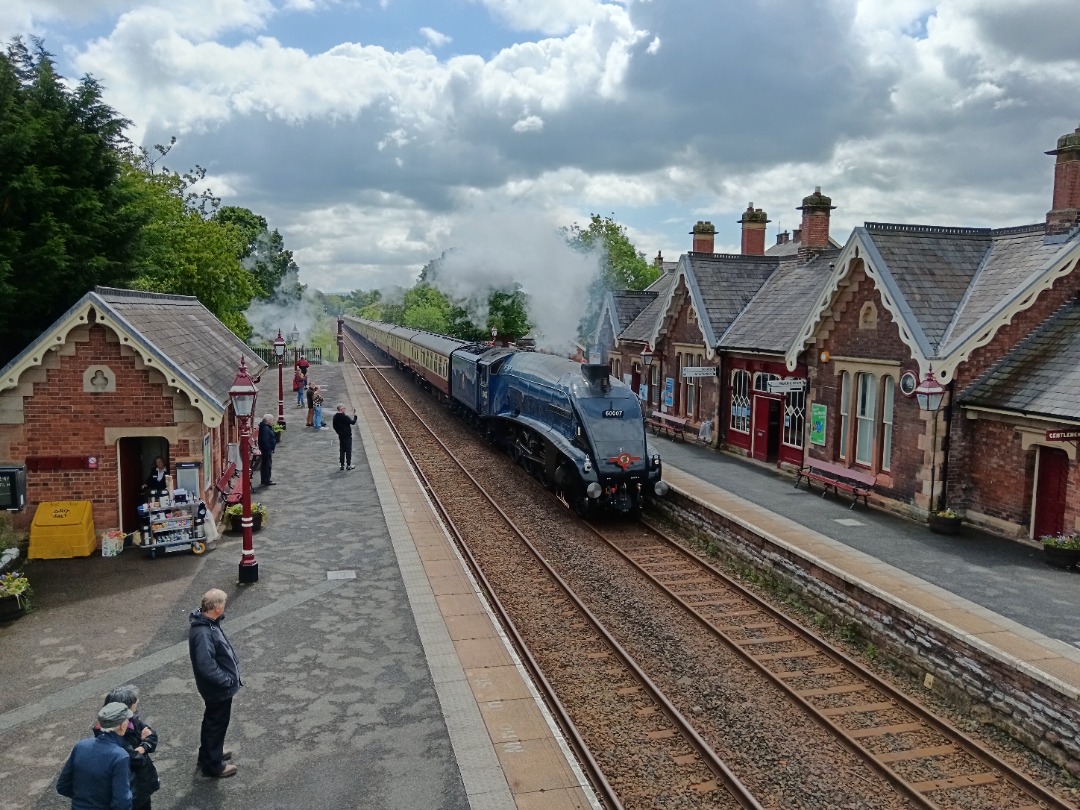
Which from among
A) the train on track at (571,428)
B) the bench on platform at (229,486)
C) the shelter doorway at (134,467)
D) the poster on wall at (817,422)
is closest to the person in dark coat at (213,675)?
the shelter doorway at (134,467)

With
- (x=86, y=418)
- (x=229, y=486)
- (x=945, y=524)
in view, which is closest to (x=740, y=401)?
(x=945, y=524)

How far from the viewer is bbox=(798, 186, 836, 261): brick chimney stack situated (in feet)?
84.8

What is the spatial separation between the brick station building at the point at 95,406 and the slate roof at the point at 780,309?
47.2 feet

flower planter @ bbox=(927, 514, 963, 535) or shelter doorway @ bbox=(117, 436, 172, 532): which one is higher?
shelter doorway @ bbox=(117, 436, 172, 532)

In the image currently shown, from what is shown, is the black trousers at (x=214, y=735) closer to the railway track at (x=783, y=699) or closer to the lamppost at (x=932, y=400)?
the railway track at (x=783, y=699)

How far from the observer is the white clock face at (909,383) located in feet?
54.5

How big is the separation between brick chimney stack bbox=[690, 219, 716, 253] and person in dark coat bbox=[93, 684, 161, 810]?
32.8 meters

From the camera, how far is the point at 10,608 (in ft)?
35.5

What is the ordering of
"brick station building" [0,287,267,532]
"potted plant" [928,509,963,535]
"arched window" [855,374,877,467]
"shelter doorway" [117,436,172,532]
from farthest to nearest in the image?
"arched window" [855,374,877,467] < "potted plant" [928,509,963,535] < "shelter doorway" [117,436,172,532] < "brick station building" [0,287,267,532]

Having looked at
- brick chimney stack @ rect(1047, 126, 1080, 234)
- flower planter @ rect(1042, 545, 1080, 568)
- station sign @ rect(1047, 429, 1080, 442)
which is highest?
brick chimney stack @ rect(1047, 126, 1080, 234)

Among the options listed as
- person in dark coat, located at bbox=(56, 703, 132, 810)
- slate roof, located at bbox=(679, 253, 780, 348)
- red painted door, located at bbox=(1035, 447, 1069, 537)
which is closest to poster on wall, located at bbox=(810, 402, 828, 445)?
slate roof, located at bbox=(679, 253, 780, 348)

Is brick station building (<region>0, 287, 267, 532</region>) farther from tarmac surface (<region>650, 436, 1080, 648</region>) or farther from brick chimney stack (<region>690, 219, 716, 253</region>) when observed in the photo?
brick chimney stack (<region>690, 219, 716, 253</region>)

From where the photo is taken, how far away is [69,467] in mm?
13672

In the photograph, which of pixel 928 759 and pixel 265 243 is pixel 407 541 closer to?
pixel 928 759
